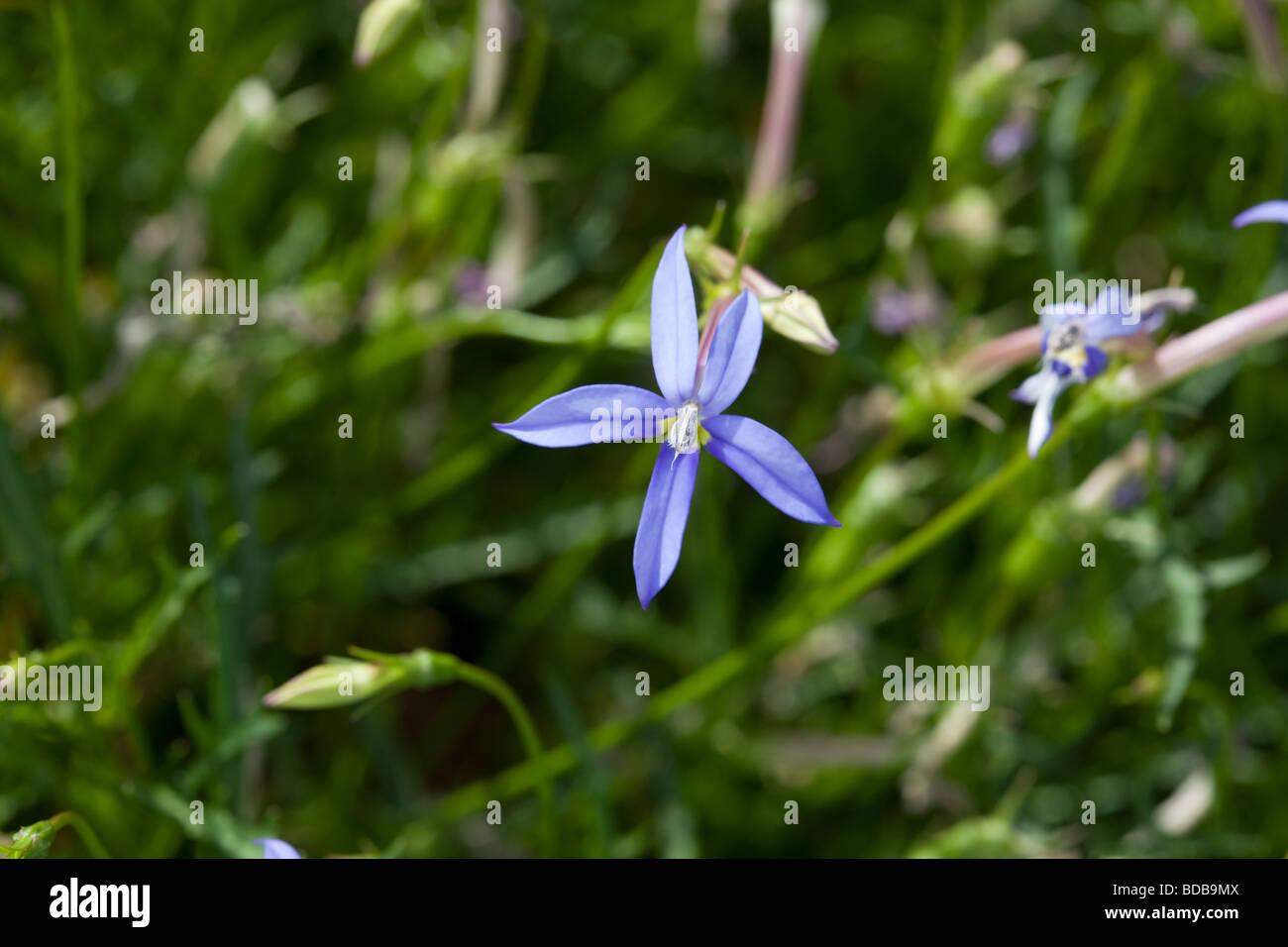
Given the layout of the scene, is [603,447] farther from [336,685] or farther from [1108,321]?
[1108,321]

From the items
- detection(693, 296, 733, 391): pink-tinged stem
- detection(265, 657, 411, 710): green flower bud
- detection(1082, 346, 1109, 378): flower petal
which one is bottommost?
detection(265, 657, 411, 710): green flower bud

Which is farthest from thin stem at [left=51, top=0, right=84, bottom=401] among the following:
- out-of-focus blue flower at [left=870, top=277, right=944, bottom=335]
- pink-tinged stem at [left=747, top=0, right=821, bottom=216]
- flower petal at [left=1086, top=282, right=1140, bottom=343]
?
flower petal at [left=1086, top=282, right=1140, bottom=343]

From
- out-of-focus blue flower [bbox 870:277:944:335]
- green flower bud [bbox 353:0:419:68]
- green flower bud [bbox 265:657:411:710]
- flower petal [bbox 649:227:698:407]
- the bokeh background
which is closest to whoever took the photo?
flower petal [bbox 649:227:698:407]

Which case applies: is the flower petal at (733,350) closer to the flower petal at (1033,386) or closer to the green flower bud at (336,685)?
the flower petal at (1033,386)

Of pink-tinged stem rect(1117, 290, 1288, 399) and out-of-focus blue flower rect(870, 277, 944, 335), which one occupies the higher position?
out-of-focus blue flower rect(870, 277, 944, 335)

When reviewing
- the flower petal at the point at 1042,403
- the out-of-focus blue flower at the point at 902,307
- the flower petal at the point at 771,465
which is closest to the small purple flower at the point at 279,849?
the flower petal at the point at 771,465

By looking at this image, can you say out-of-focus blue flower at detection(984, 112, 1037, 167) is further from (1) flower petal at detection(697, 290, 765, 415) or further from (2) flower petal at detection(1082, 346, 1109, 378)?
(1) flower petal at detection(697, 290, 765, 415)

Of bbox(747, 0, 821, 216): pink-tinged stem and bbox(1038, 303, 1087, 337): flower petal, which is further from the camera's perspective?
bbox(747, 0, 821, 216): pink-tinged stem

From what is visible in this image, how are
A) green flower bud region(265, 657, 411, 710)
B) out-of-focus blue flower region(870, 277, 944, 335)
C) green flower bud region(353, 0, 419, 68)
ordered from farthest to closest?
out-of-focus blue flower region(870, 277, 944, 335)
green flower bud region(353, 0, 419, 68)
green flower bud region(265, 657, 411, 710)
